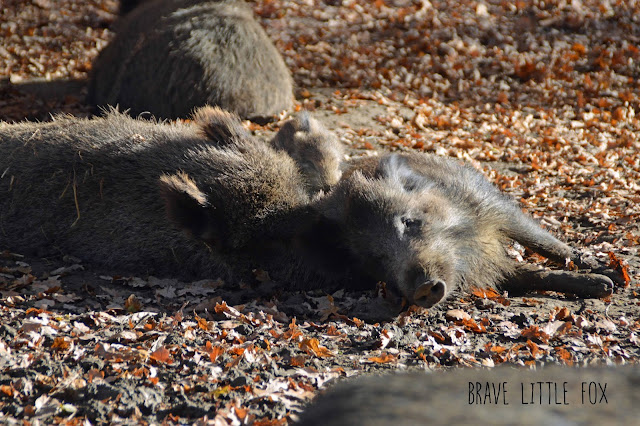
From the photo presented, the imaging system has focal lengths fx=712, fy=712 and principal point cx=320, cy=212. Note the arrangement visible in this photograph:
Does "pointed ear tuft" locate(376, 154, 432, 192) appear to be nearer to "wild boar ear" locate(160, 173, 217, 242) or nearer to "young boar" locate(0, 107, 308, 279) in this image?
"young boar" locate(0, 107, 308, 279)

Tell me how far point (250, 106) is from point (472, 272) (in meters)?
5.47

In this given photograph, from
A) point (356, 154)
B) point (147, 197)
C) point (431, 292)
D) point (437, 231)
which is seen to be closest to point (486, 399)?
point (431, 292)

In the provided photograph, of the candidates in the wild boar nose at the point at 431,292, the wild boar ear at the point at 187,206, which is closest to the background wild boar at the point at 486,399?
the wild boar nose at the point at 431,292

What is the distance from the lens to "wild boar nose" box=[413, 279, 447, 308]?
4711 mm

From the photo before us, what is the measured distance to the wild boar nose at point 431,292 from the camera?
471cm

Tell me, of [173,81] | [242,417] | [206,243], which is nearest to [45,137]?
[206,243]

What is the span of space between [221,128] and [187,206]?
1.01 metres

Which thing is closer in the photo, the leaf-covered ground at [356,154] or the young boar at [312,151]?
the leaf-covered ground at [356,154]

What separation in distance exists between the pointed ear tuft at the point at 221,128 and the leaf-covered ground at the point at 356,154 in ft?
4.08

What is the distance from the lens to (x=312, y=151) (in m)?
7.05

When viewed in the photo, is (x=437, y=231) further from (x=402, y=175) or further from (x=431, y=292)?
(x=431, y=292)

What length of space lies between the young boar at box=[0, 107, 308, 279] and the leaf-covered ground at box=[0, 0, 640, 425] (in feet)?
0.77

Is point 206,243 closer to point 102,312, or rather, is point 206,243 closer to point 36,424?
point 102,312

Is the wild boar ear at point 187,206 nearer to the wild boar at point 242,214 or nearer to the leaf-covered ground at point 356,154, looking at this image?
the wild boar at point 242,214
